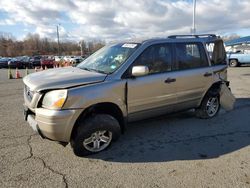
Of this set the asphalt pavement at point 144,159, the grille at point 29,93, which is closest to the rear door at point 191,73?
the asphalt pavement at point 144,159

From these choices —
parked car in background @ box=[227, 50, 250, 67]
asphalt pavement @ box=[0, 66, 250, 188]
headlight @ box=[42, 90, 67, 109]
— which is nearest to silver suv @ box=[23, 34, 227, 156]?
headlight @ box=[42, 90, 67, 109]

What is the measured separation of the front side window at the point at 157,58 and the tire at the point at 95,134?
3.59ft

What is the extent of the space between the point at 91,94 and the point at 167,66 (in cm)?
173

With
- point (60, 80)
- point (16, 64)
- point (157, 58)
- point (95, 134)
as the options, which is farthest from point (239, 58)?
point (16, 64)

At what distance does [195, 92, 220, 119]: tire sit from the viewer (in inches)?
227

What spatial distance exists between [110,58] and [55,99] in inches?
58.0

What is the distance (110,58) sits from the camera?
15.1ft

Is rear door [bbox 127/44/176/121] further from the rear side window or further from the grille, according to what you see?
the grille

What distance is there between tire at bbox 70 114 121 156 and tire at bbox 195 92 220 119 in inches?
98.5

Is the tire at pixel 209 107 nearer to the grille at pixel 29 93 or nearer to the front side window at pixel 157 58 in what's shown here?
the front side window at pixel 157 58

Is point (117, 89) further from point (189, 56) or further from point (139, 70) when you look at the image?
point (189, 56)


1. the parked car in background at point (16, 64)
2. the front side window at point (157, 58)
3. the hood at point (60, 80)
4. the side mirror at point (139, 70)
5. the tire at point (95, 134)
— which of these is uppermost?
the parked car in background at point (16, 64)

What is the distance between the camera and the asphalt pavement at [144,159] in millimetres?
3282

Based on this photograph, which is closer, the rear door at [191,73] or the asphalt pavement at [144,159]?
the asphalt pavement at [144,159]
